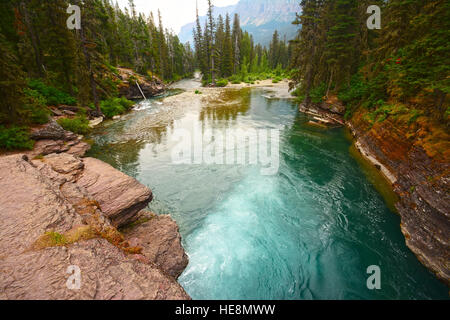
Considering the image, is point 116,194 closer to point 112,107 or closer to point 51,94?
point 51,94

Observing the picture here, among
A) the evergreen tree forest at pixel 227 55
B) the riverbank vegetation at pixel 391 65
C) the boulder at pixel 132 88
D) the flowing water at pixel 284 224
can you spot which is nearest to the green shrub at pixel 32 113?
the flowing water at pixel 284 224

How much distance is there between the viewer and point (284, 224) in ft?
24.2

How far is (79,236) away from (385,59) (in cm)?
1883

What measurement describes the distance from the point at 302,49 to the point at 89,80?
2272 cm

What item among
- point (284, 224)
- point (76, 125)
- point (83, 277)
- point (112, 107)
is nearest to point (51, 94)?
point (112, 107)

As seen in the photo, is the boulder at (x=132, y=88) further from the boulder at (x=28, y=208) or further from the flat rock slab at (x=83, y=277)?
the flat rock slab at (x=83, y=277)

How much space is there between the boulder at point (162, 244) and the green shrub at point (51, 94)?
1744 centimetres

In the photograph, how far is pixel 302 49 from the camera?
67.4ft

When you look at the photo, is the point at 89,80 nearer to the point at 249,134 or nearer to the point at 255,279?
the point at 249,134

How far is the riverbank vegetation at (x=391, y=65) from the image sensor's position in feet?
23.7

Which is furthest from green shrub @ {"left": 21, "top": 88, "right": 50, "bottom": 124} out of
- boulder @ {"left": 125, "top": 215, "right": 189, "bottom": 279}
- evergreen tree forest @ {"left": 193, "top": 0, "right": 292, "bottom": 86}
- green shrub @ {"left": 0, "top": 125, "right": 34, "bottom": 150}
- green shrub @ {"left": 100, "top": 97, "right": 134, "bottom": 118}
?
evergreen tree forest @ {"left": 193, "top": 0, "right": 292, "bottom": 86}

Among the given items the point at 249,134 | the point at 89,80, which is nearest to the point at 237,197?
the point at 249,134

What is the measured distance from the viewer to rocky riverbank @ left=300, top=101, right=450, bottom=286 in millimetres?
5121

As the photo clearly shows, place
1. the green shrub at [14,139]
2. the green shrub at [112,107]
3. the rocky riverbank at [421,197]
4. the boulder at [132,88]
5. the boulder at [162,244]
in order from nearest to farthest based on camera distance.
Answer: the boulder at [162,244]
the rocky riverbank at [421,197]
the green shrub at [14,139]
the green shrub at [112,107]
the boulder at [132,88]
